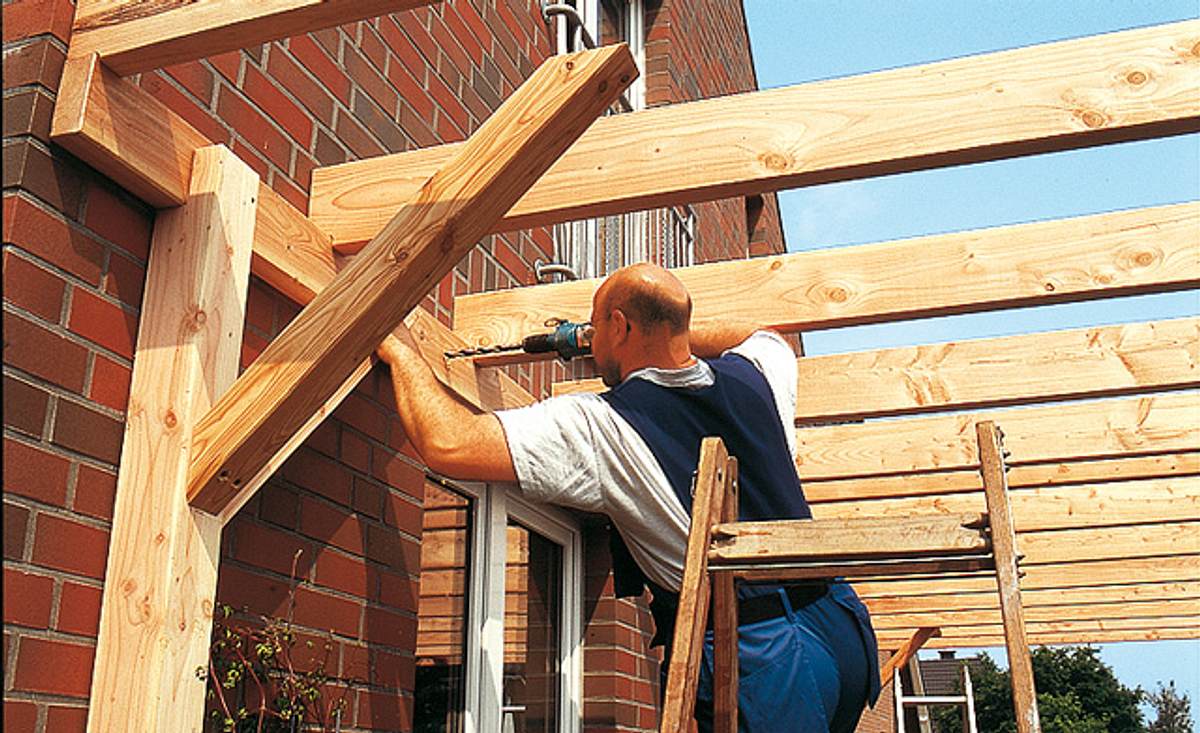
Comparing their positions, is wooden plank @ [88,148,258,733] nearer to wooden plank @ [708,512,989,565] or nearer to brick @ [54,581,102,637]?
brick @ [54,581,102,637]

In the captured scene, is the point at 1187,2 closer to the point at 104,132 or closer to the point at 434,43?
the point at 434,43

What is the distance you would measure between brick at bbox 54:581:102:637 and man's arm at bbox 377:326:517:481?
68 centimetres

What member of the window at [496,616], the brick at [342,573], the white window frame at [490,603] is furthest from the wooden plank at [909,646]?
the brick at [342,573]

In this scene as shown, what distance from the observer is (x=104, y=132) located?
2199 millimetres

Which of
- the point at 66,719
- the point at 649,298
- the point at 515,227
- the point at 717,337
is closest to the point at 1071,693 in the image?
the point at 717,337

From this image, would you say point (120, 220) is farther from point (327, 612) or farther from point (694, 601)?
point (694, 601)

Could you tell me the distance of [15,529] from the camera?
6.52ft

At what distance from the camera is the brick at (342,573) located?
2953 millimetres

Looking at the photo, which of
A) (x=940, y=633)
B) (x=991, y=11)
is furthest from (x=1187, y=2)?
(x=940, y=633)

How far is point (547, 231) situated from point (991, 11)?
7.09 meters

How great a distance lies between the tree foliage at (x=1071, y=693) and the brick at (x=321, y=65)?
104 feet

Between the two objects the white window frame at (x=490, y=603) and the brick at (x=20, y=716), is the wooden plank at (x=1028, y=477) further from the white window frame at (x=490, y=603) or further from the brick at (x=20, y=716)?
the brick at (x=20, y=716)

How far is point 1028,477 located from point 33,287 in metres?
5.09

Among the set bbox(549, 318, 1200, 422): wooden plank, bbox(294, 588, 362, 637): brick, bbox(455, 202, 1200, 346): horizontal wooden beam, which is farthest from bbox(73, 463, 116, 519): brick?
bbox(549, 318, 1200, 422): wooden plank
